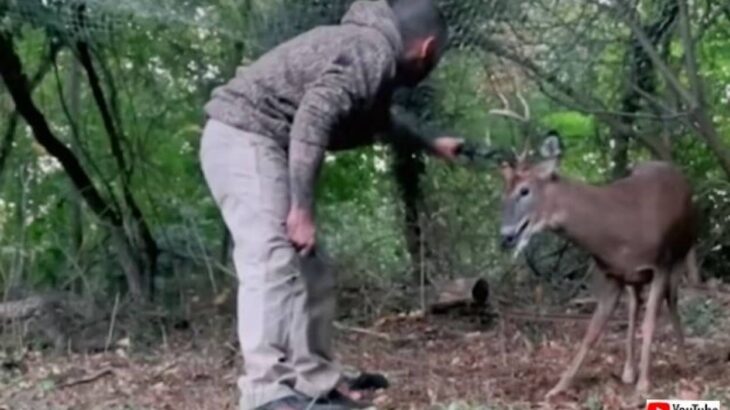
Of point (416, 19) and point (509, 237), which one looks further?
point (509, 237)

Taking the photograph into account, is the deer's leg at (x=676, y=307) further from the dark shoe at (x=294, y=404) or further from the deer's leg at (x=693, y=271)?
the deer's leg at (x=693, y=271)

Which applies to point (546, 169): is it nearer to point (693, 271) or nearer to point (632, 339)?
point (632, 339)

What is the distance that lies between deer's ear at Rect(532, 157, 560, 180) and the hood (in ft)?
4.22

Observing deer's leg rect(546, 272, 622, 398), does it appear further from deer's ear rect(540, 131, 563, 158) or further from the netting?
the netting

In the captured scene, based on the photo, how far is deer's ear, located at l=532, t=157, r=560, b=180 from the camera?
6.57 meters

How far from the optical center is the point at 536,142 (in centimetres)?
785

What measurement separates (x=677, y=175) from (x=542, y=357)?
3.82ft

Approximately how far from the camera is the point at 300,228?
5.26 meters

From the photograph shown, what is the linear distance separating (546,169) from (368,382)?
1189 mm

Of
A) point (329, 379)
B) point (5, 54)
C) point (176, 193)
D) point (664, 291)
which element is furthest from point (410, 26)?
point (176, 193)

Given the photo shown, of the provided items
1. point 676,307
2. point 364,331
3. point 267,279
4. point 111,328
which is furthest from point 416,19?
point 111,328

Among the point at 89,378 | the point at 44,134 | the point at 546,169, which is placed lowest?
the point at 89,378

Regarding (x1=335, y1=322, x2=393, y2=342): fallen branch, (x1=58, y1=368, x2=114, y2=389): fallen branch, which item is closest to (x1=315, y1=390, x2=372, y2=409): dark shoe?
(x1=58, y1=368, x2=114, y2=389): fallen branch

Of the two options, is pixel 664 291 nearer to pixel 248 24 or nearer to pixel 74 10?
pixel 248 24
